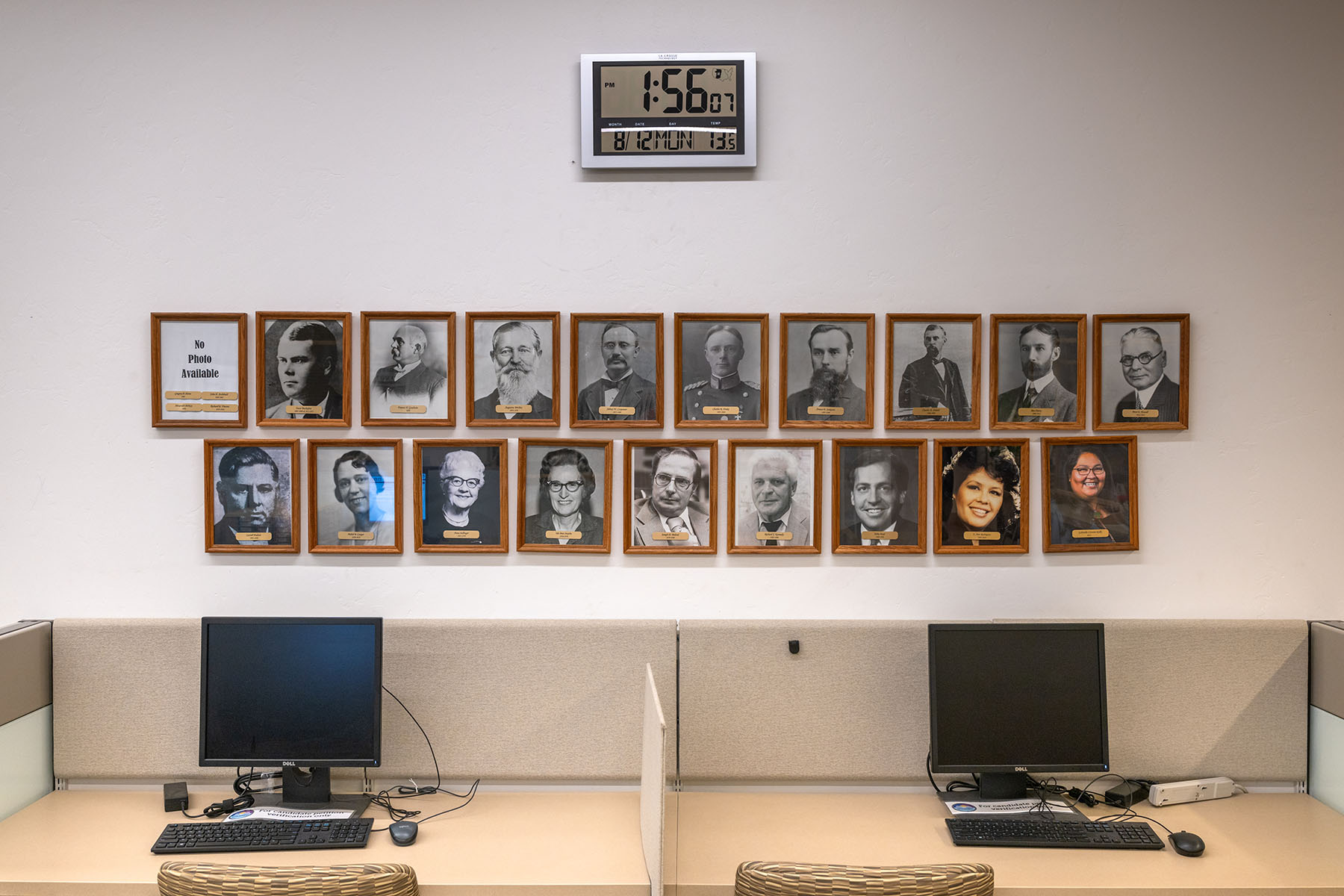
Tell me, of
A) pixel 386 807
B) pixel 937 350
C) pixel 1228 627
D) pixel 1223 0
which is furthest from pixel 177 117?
pixel 1228 627

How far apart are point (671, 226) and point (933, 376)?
774 mm

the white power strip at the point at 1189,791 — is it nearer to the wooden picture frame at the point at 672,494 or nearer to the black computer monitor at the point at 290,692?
the wooden picture frame at the point at 672,494

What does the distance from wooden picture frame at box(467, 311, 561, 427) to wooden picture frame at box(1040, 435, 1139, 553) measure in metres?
1.28

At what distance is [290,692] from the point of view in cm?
197

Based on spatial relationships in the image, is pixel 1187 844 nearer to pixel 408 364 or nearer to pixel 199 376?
pixel 408 364

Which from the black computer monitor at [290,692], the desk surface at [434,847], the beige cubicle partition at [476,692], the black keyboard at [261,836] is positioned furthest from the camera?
the beige cubicle partition at [476,692]

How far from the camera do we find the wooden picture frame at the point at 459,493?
7.19 feet

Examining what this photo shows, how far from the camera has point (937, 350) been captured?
2.19 m

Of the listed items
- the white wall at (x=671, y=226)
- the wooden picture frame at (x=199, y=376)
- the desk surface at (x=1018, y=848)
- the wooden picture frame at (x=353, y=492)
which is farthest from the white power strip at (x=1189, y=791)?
the wooden picture frame at (x=199, y=376)

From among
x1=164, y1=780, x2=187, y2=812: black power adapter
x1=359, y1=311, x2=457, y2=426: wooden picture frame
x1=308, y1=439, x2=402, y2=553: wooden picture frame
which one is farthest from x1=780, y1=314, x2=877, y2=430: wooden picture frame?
x1=164, y1=780, x2=187, y2=812: black power adapter

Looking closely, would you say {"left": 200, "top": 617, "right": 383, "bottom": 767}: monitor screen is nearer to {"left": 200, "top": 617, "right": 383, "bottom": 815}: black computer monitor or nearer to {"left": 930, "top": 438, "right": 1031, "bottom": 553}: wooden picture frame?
{"left": 200, "top": 617, "right": 383, "bottom": 815}: black computer monitor

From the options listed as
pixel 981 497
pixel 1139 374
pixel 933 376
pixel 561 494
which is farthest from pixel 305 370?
pixel 1139 374

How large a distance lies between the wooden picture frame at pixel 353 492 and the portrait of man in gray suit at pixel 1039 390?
1.56 metres

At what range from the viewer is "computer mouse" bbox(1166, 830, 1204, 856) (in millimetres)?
1782
